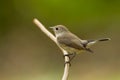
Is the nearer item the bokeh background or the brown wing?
the brown wing

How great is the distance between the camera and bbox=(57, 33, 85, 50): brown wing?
432 cm

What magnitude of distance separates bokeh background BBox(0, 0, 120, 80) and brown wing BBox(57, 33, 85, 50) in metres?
1.96

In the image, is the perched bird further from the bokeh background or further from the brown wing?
the bokeh background

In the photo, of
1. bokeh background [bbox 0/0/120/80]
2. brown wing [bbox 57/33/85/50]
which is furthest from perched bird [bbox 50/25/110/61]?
bokeh background [bbox 0/0/120/80]

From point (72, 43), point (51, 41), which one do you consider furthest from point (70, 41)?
point (51, 41)

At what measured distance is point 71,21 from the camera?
7527mm

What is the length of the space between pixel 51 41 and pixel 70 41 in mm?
2669

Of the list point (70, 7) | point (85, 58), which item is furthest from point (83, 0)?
point (85, 58)

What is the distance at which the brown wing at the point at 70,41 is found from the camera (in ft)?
14.2

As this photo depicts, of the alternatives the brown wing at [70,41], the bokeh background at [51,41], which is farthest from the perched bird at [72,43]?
the bokeh background at [51,41]

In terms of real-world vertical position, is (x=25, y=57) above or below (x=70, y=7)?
below

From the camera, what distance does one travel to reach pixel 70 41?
4430 mm

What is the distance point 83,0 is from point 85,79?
124 cm

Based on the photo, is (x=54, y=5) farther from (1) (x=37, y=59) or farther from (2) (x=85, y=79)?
(2) (x=85, y=79)
